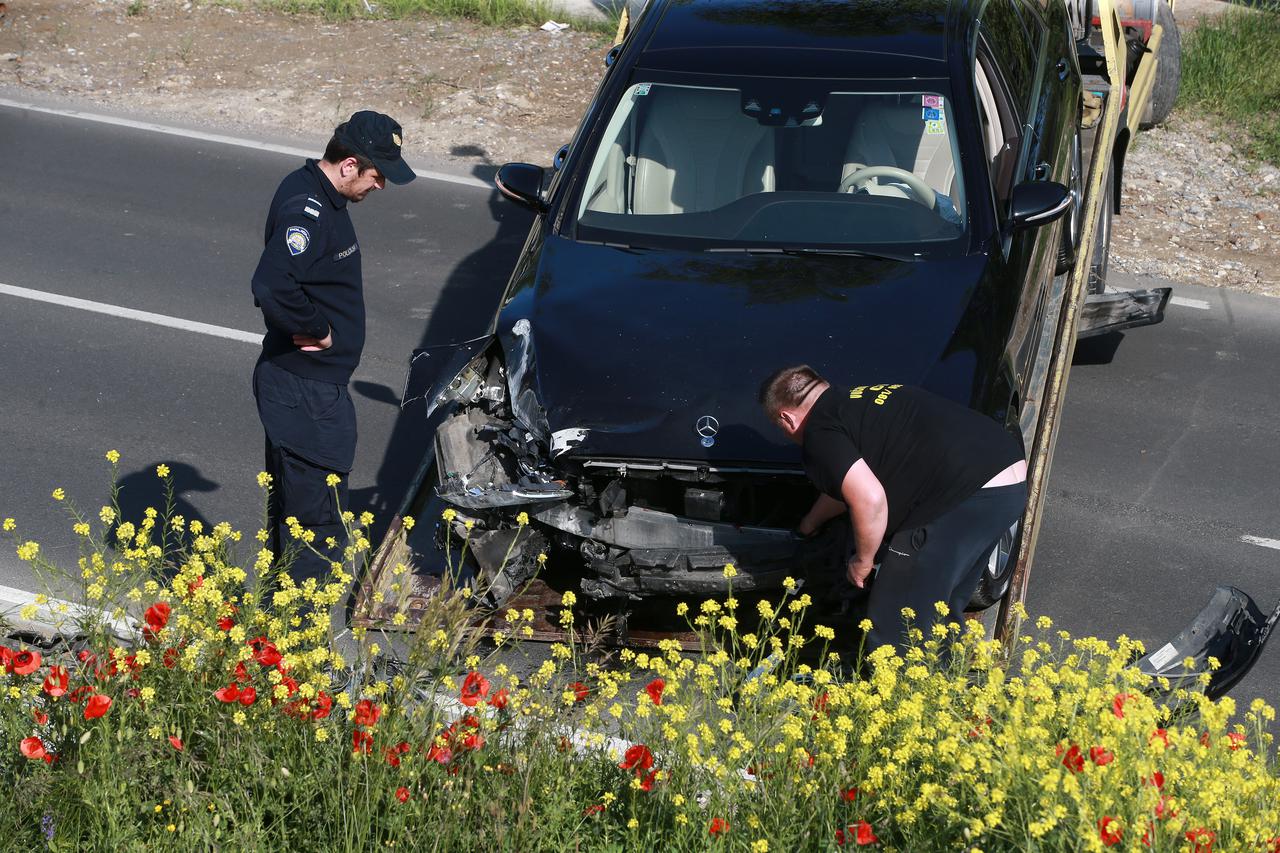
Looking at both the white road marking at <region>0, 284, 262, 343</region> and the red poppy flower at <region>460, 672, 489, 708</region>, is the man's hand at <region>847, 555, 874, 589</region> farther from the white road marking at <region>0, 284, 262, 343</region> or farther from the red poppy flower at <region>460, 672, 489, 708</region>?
the white road marking at <region>0, 284, 262, 343</region>

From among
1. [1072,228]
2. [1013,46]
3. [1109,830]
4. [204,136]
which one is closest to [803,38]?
[1013,46]

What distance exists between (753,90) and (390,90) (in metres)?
7.23

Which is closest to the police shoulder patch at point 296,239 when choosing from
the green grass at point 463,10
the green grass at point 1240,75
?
the green grass at point 1240,75

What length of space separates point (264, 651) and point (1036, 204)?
3.70 metres

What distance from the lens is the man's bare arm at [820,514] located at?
4.93m

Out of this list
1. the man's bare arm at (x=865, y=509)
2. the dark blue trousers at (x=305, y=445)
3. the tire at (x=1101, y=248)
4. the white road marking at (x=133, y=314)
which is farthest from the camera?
the white road marking at (x=133, y=314)

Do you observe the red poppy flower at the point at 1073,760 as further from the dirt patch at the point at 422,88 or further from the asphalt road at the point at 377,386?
the dirt patch at the point at 422,88

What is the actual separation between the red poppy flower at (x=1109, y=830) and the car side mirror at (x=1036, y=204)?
10.7ft

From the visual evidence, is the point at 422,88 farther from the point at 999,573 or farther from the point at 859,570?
the point at 859,570

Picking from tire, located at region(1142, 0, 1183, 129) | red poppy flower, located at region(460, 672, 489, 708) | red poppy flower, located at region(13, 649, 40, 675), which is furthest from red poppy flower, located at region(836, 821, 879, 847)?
tire, located at region(1142, 0, 1183, 129)

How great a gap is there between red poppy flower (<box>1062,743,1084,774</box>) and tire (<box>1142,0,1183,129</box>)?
929cm

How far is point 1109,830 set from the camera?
3133 mm

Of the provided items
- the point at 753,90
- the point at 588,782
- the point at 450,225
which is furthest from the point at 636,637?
the point at 450,225

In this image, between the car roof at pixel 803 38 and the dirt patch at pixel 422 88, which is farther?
the dirt patch at pixel 422 88
